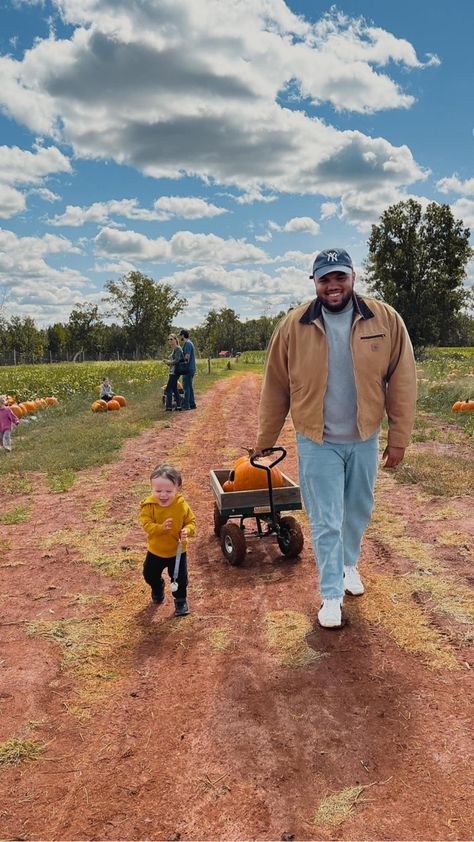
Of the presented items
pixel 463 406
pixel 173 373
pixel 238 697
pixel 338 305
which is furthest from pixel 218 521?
pixel 173 373

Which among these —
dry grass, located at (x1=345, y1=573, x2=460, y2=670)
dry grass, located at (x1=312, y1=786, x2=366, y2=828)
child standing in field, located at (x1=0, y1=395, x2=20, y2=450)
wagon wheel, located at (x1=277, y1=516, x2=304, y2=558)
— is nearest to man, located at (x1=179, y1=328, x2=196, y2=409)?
child standing in field, located at (x1=0, y1=395, x2=20, y2=450)

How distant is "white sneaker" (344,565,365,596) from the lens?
15.6 feet

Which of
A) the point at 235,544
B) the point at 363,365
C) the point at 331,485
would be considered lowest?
the point at 235,544

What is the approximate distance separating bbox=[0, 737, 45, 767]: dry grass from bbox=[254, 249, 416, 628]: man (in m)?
2.01

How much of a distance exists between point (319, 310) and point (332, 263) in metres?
0.34

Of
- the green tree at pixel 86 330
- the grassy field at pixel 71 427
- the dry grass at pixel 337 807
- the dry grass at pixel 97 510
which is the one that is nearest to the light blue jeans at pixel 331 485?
the dry grass at pixel 337 807

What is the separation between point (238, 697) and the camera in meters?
3.51

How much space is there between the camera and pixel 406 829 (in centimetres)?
254

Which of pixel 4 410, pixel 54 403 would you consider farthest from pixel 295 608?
pixel 54 403

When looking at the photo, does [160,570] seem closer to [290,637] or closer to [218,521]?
[290,637]

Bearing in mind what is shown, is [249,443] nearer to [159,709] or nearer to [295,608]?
[295,608]

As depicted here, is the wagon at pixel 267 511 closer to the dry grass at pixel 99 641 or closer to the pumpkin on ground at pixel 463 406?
the dry grass at pixel 99 641

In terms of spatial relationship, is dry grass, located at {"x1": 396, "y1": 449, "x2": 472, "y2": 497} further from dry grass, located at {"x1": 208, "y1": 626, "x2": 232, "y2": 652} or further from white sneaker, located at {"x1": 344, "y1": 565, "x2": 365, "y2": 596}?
dry grass, located at {"x1": 208, "y1": 626, "x2": 232, "y2": 652}

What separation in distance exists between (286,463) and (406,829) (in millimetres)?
7100
